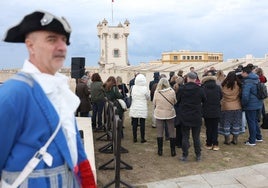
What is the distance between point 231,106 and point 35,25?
7304 millimetres

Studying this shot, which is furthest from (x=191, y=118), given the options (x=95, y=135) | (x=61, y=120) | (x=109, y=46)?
(x=109, y=46)

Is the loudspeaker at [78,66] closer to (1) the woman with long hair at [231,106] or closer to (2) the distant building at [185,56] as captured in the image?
(1) the woman with long hair at [231,106]

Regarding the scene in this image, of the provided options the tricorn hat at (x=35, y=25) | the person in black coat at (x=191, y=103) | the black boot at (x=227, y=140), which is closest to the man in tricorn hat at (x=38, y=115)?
the tricorn hat at (x=35, y=25)

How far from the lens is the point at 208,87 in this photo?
834 centimetres

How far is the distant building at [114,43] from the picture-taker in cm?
7200

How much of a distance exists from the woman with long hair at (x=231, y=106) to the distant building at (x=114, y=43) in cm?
6304

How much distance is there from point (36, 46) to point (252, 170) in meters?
5.89

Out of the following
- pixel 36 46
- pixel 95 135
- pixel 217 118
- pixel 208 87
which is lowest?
pixel 95 135

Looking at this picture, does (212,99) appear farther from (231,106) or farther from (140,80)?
(140,80)

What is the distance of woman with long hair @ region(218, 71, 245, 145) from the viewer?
8672 millimetres

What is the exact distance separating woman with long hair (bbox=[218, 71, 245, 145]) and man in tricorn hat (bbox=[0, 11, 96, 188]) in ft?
22.8

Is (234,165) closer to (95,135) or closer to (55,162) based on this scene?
(95,135)

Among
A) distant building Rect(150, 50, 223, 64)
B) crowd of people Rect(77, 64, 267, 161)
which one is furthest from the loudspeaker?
distant building Rect(150, 50, 223, 64)

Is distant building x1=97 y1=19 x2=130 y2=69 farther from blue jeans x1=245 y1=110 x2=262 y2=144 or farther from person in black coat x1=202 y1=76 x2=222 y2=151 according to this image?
person in black coat x1=202 y1=76 x2=222 y2=151
